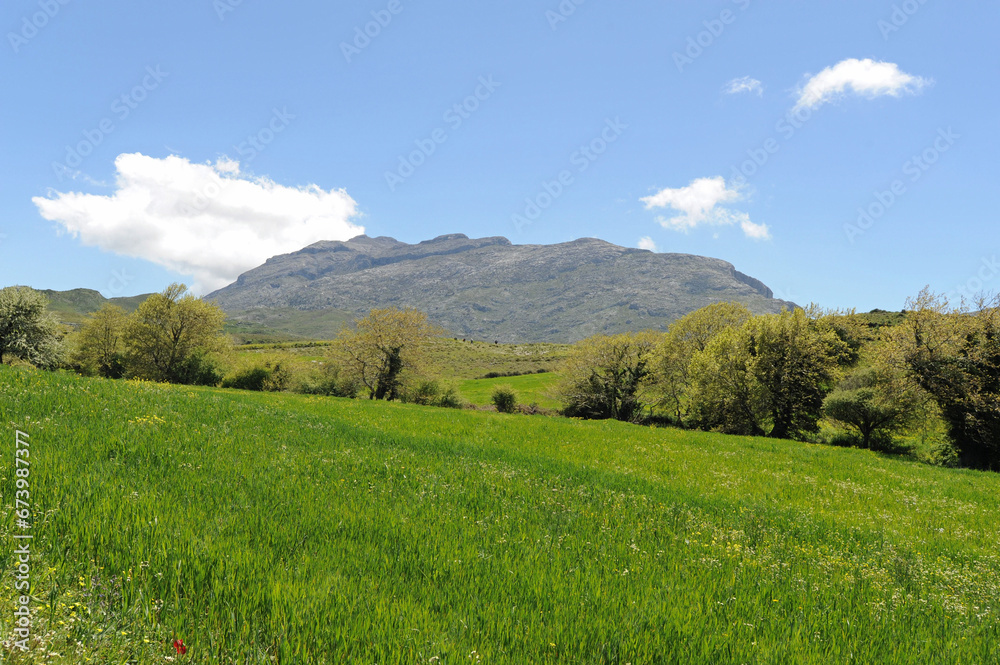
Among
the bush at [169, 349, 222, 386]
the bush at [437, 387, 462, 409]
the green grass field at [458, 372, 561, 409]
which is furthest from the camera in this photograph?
the green grass field at [458, 372, 561, 409]

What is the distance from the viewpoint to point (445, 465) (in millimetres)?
11180

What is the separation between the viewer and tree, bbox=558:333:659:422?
53.0 meters

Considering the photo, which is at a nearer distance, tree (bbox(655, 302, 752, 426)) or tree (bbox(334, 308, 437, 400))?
tree (bbox(655, 302, 752, 426))

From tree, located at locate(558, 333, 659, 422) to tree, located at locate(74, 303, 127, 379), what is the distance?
62.8 meters

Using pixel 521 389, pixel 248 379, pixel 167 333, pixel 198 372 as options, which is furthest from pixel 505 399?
pixel 167 333

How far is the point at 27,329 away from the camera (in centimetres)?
4972

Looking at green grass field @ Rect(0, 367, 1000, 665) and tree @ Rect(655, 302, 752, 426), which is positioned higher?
tree @ Rect(655, 302, 752, 426)

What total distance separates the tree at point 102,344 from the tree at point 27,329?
10.1 metres

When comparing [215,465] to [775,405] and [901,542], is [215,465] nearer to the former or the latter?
[901,542]

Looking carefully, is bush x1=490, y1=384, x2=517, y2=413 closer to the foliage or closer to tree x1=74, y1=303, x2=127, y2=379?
the foliage

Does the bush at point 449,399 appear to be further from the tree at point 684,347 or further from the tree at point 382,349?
the tree at point 684,347

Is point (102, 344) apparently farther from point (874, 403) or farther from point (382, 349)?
point (874, 403)

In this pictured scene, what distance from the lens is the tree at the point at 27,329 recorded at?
4856 centimetres

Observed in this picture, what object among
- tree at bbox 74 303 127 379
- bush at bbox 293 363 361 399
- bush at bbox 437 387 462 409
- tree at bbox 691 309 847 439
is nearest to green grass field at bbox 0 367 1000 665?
tree at bbox 691 309 847 439
